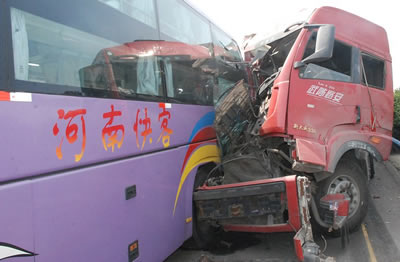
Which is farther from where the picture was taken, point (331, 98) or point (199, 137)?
point (331, 98)

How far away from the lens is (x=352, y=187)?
164 inches

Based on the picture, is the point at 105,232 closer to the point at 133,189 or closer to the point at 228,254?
the point at 133,189

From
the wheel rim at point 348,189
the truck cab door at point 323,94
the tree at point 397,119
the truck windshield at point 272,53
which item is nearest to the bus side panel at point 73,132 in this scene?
the truck cab door at point 323,94

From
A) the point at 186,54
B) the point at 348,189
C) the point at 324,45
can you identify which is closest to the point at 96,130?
the point at 186,54

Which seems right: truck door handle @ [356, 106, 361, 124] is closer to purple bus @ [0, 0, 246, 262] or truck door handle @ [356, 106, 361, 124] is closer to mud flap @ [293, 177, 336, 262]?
mud flap @ [293, 177, 336, 262]

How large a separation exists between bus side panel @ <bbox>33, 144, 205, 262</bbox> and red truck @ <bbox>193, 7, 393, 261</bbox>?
24.4 inches

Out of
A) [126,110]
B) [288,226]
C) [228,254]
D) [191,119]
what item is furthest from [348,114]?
[126,110]

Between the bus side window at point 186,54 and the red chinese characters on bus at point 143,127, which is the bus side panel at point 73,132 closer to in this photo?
the red chinese characters on bus at point 143,127

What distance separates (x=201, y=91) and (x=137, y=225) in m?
1.98

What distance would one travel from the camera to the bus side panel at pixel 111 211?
1.80 m

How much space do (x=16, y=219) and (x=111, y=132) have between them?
0.89 m

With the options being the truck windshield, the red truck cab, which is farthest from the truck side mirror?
the truck windshield

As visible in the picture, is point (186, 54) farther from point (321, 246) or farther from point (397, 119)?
point (397, 119)

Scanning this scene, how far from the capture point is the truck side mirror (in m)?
3.36
